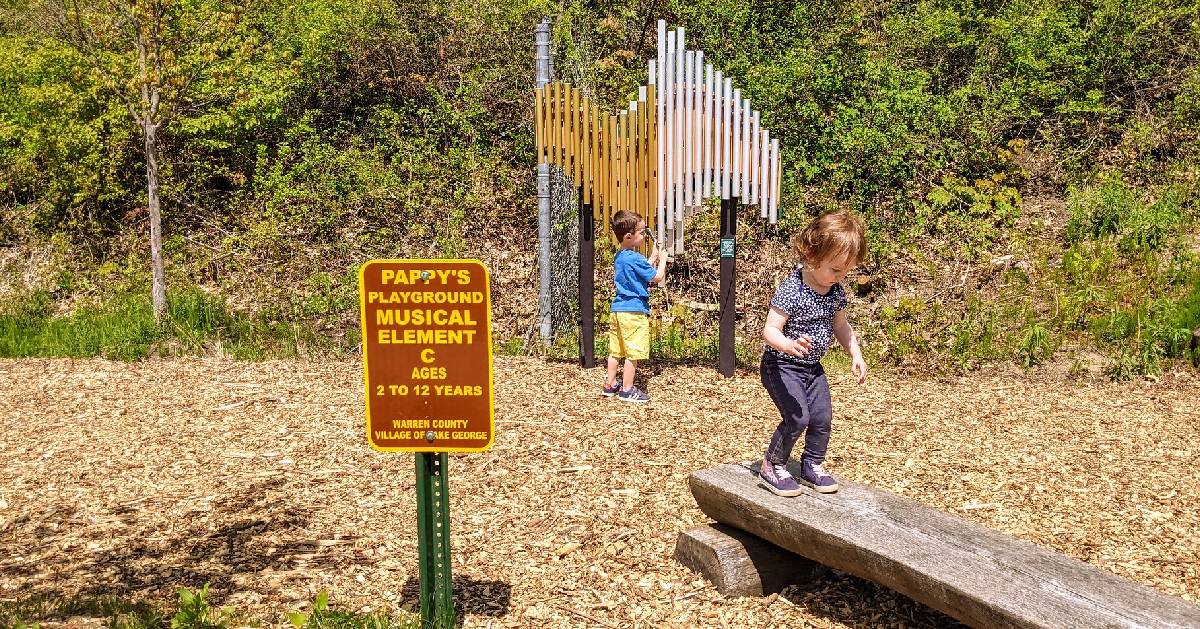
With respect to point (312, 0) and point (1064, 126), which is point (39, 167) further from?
point (1064, 126)

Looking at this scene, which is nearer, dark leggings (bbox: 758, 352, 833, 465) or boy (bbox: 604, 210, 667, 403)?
dark leggings (bbox: 758, 352, 833, 465)

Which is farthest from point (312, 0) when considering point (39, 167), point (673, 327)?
point (673, 327)

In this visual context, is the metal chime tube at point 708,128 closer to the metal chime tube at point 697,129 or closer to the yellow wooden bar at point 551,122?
the metal chime tube at point 697,129

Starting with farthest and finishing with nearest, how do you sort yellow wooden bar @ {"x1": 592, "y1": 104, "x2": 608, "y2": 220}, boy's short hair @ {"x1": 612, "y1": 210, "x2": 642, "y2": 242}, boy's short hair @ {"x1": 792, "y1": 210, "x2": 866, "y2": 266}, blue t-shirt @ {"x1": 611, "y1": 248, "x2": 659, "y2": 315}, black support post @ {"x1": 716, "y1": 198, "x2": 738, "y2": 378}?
black support post @ {"x1": 716, "y1": 198, "x2": 738, "y2": 378}
yellow wooden bar @ {"x1": 592, "y1": 104, "x2": 608, "y2": 220}
boy's short hair @ {"x1": 612, "y1": 210, "x2": 642, "y2": 242}
blue t-shirt @ {"x1": 611, "y1": 248, "x2": 659, "y2": 315}
boy's short hair @ {"x1": 792, "y1": 210, "x2": 866, "y2": 266}

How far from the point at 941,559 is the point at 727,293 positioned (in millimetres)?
4231

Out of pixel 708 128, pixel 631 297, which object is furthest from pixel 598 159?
pixel 631 297

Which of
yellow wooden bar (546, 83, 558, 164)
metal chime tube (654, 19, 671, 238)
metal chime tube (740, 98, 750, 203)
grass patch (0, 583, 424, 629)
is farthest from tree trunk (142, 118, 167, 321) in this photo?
grass patch (0, 583, 424, 629)

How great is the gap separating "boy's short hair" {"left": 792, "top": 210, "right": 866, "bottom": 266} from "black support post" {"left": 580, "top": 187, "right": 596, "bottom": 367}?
11.6ft

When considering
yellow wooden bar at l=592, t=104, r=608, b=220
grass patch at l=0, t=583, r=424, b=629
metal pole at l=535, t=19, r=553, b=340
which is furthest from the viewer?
metal pole at l=535, t=19, r=553, b=340

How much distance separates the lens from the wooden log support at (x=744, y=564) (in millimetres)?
3877

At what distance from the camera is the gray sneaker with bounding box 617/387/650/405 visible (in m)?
6.58

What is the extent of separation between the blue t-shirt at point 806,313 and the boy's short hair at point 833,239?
150 millimetres

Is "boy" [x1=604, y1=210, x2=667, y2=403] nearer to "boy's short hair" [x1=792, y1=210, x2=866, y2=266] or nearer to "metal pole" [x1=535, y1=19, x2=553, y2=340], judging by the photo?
"metal pole" [x1=535, y1=19, x2=553, y2=340]

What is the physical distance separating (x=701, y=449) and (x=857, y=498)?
1926mm
